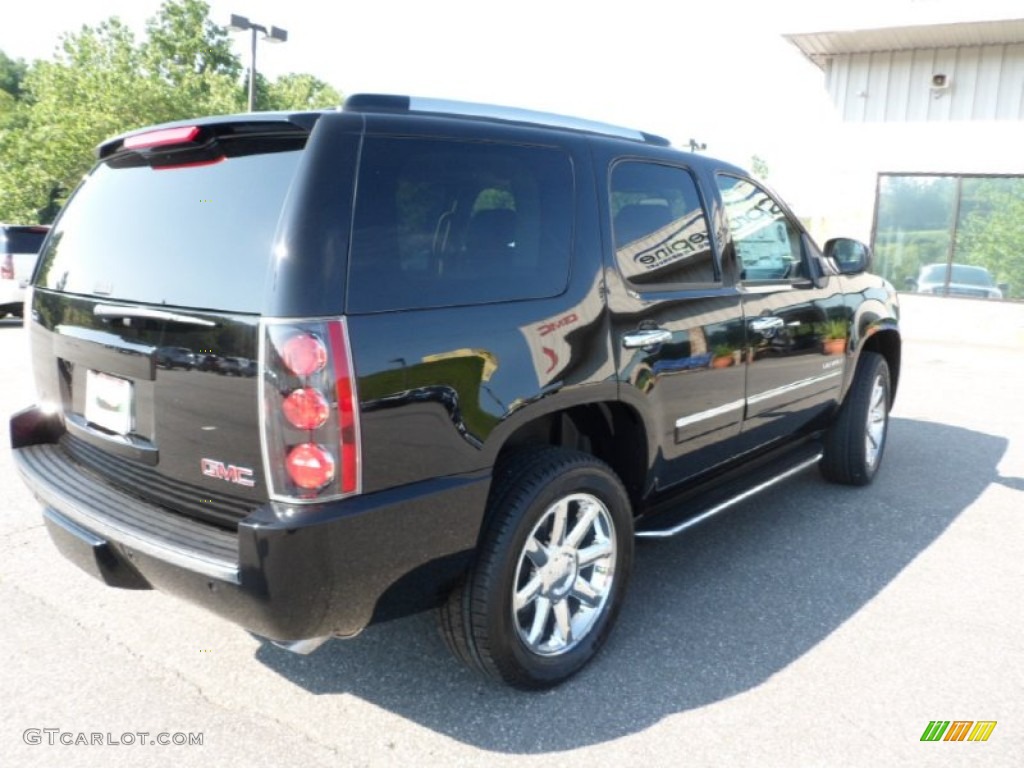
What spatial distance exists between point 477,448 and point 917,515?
10.8ft

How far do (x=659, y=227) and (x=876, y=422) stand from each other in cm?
267

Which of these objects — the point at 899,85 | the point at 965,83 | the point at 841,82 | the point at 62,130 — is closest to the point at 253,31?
the point at 841,82

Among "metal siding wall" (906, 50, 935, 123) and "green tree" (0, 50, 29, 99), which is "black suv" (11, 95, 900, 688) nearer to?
"metal siding wall" (906, 50, 935, 123)

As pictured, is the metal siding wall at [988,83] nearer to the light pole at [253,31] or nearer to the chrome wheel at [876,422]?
the chrome wheel at [876,422]

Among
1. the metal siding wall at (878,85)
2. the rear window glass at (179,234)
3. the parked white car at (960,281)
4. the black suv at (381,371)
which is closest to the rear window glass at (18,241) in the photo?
the black suv at (381,371)

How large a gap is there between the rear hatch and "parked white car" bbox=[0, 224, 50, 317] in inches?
454

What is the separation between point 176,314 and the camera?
230cm

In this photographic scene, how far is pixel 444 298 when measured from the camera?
7.73ft

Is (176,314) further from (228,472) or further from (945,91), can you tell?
(945,91)

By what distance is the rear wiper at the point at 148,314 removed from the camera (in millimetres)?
2238

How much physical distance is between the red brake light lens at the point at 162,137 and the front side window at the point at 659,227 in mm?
1462

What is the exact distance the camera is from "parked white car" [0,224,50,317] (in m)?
12.5

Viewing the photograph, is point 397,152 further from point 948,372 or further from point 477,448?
point 948,372

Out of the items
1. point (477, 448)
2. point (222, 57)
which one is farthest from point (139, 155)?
point (222, 57)
